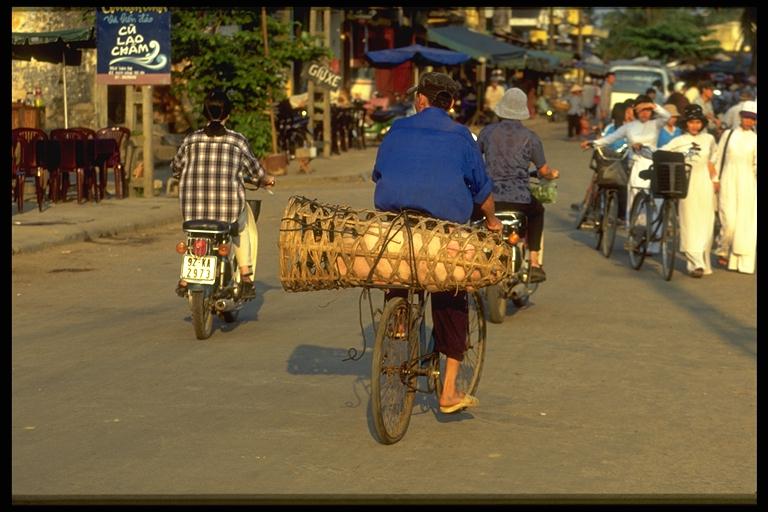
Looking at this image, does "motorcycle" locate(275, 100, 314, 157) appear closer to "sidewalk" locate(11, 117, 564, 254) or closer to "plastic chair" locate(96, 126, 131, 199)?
"sidewalk" locate(11, 117, 564, 254)

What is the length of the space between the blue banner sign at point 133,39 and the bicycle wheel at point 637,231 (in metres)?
10.1

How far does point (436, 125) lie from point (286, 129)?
17216 millimetres

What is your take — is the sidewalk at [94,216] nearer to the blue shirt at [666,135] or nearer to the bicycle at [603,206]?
the bicycle at [603,206]

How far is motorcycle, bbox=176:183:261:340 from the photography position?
8.50 m

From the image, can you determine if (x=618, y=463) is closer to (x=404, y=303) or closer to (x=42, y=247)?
(x=404, y=303)

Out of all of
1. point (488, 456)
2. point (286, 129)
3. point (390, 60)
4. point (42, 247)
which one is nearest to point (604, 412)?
point (488, 456)

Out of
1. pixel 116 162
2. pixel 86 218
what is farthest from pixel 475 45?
pixel 86 218

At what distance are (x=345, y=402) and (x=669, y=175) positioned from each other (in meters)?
4.64

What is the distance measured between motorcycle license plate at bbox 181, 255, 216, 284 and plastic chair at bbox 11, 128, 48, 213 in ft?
34.1

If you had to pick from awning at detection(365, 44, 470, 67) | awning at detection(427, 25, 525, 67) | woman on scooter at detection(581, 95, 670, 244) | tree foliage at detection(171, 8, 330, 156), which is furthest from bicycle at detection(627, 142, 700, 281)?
awning at detection(427, 25, 525, 67)

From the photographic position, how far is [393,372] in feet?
A: 23.1

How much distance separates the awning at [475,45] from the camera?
149ft

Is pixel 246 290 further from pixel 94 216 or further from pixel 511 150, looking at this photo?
pixel 94 216

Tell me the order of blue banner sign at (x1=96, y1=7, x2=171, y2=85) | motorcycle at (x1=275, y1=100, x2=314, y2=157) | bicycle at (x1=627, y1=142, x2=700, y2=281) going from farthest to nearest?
motorcycle at (x1=275, y1=100, x2=314, y2=157), bicycle at (x1=627, y1=142, x2=700, y2=281), blue banner sign at (x1=96, y1=7, x2=171, y2=85)
